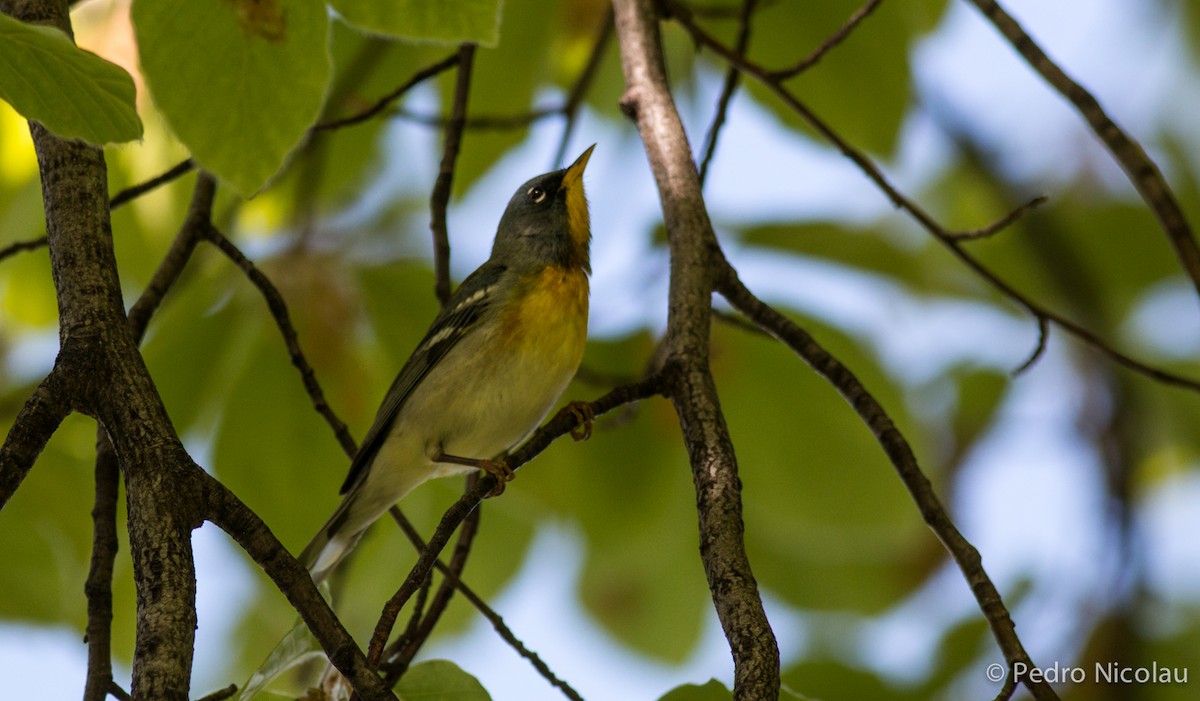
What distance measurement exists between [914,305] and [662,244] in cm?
228

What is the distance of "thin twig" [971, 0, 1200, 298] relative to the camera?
2.42 metres

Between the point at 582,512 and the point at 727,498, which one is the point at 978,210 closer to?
the point at 582,512

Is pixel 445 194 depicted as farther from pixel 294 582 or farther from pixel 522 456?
pixel 294 582

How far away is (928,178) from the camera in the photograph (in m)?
6.90

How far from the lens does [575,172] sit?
5.08 metres

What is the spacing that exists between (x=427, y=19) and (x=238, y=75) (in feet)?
1.02

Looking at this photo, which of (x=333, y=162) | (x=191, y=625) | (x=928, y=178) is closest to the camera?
(x=191, y=625)

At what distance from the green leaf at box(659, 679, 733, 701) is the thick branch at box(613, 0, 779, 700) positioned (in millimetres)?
256

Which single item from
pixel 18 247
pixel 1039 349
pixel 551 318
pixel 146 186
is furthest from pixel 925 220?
pixel 18 247

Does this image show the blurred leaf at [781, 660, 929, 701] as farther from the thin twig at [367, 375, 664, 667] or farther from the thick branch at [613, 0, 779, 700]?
the thin twig at [367, 375, 664, 667]

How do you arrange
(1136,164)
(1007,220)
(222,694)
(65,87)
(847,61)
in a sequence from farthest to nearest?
(847,61), (1007,220), (1136,164), (222,694), (65,87)

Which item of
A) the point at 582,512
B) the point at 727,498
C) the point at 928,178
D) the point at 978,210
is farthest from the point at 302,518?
the point at 928,178

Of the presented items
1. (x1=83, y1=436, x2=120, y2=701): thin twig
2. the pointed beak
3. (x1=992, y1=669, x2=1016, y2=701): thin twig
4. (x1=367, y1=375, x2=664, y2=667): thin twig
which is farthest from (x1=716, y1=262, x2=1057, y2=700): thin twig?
the pointed beak

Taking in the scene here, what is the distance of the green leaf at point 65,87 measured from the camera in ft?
5.01
